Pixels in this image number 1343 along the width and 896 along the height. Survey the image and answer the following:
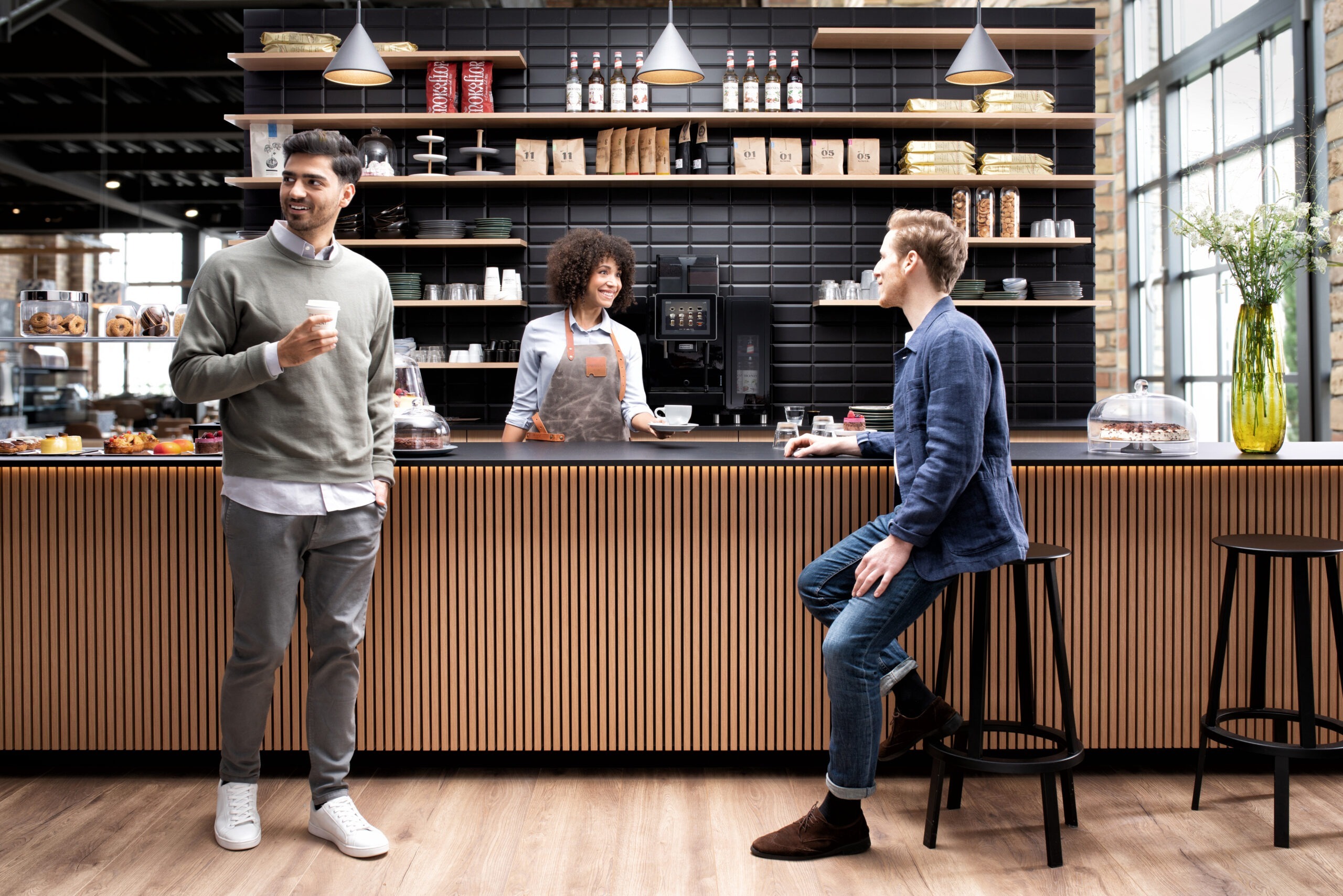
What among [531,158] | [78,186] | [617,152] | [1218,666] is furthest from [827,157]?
[78,186]

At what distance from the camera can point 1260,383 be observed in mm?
2740

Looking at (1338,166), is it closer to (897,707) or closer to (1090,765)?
(1090,765)

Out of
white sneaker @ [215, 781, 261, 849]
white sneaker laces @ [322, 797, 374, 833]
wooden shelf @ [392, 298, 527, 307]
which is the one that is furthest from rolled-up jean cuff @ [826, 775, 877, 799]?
wooden shelf @ [392, 298, 527, 307]

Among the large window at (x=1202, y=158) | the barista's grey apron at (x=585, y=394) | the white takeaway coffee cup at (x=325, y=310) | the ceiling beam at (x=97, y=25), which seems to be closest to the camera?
the white takeaway coffee cup at (x=325, y=310)

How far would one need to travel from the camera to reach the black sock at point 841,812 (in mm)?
2266

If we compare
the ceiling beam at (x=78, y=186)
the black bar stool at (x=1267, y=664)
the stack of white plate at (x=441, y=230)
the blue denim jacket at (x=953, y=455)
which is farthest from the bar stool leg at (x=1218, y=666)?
the ceiling beam at (x=78, y=186)

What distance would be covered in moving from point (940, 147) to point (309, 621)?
452 centimetres

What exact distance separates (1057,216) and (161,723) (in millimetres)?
5305

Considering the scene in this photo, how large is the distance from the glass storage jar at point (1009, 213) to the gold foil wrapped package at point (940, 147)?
30cm

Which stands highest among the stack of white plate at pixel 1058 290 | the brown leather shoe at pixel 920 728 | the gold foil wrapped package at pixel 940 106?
the gold foil wrapped package at pixel 940 106

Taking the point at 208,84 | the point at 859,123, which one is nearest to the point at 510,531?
the point at 859,123

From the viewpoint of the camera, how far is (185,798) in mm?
2617

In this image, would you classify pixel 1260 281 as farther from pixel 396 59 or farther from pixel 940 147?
pixel 396 59

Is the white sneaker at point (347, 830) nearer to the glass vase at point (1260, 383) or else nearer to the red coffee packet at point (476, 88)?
the glass vase at point (1260, 383)
